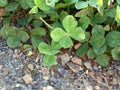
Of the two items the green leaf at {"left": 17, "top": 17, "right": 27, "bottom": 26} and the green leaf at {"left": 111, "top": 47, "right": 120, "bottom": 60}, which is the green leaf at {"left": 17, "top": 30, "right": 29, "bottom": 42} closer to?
the green leaf at {"left": 17, "top": 17, "right": 27, "bottom": 26}

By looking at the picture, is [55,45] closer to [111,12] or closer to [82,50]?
[82,50]

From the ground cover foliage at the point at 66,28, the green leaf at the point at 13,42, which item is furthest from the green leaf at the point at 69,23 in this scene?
the green leaf at the point at 13,42

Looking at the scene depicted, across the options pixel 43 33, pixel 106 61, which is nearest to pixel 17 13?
pixel 43 33

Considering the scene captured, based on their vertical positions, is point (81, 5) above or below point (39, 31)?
above

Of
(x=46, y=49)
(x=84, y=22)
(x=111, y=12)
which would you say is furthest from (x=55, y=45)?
(x=111, y=12)

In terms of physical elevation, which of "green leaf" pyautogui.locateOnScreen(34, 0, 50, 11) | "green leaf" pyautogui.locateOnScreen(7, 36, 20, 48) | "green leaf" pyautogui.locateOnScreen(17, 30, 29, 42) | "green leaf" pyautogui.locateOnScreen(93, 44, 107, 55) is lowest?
"green leaf" pyautogui.locateOnScreen(93, 44, 107, 55)

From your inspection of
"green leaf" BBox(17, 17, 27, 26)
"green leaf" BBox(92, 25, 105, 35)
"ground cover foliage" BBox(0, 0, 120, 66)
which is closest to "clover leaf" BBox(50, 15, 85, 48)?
"ground cover foliage" BBox(0, 0, 120, 66)
